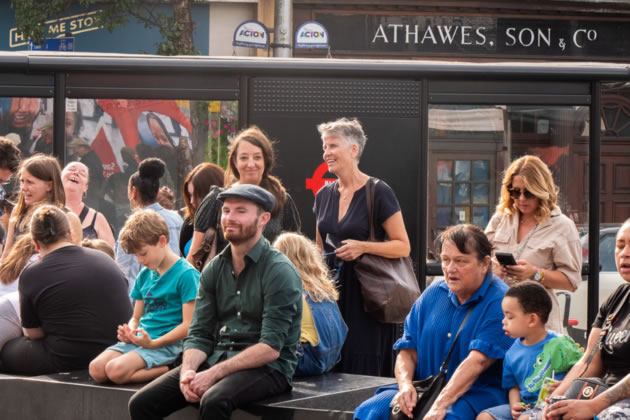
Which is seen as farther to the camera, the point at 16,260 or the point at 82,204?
the point at 82,204

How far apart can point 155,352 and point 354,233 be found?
4.69 feet

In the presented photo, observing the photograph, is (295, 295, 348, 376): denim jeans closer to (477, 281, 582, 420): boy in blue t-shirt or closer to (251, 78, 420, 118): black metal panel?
(477, 281, 582, 420): boy in blue t-shirt

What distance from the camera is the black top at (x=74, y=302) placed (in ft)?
19.4

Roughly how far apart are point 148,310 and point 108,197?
243cm

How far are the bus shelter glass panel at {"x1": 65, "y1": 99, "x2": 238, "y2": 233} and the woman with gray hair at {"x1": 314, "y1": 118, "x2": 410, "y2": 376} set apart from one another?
1736mm

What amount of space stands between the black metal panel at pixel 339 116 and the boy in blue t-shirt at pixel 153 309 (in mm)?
2235

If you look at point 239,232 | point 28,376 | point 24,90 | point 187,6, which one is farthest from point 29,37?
point 239,232

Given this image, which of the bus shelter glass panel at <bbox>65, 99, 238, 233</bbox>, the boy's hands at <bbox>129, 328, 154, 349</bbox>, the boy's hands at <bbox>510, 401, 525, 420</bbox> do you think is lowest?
the boy's hands at <bbox>510, 401, 525, 420</bbox>

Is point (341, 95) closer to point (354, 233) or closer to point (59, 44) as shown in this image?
point (354, 233)

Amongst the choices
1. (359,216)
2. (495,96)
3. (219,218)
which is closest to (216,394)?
(219,218)

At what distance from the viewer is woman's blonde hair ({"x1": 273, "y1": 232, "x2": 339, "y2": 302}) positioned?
5.70 m

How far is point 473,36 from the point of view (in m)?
17.2

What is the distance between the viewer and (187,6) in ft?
52.0

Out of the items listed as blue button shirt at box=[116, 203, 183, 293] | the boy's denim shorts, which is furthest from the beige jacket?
blue button shirt at box=[116, 203, 183, 293]
